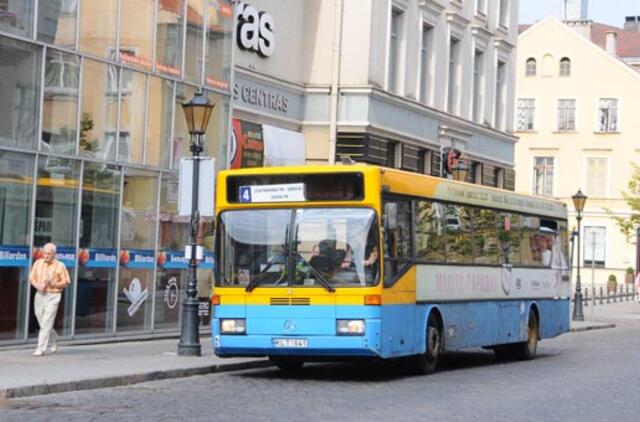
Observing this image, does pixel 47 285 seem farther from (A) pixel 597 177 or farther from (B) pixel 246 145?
(A) pixel 597 177

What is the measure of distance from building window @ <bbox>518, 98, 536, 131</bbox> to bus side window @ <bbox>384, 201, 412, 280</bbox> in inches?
2593

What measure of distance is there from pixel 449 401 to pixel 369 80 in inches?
769

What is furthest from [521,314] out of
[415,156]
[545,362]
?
[415,156]

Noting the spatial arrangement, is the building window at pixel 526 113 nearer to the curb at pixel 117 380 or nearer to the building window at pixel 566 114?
the building window at pixel 566 114

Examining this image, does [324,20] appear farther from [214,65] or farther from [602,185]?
[602,185]

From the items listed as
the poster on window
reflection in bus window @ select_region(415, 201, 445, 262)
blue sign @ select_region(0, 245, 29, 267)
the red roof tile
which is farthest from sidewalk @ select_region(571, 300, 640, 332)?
the red roof tile

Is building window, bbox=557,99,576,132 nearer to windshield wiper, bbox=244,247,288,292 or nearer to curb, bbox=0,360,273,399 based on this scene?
curb, bbox=0,360,273,399

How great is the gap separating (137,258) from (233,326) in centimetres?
598

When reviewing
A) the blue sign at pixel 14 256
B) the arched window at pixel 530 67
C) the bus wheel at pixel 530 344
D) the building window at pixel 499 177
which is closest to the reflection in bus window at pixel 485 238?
the bus wheel at pixel 530 344

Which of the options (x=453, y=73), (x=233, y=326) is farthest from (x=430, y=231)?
(x=453, y=73)

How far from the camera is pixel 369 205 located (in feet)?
61.8

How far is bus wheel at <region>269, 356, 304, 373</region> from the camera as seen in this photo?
2066 centimetres

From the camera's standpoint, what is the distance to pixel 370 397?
1683 centimetres

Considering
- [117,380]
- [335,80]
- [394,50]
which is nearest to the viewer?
[117,380]
